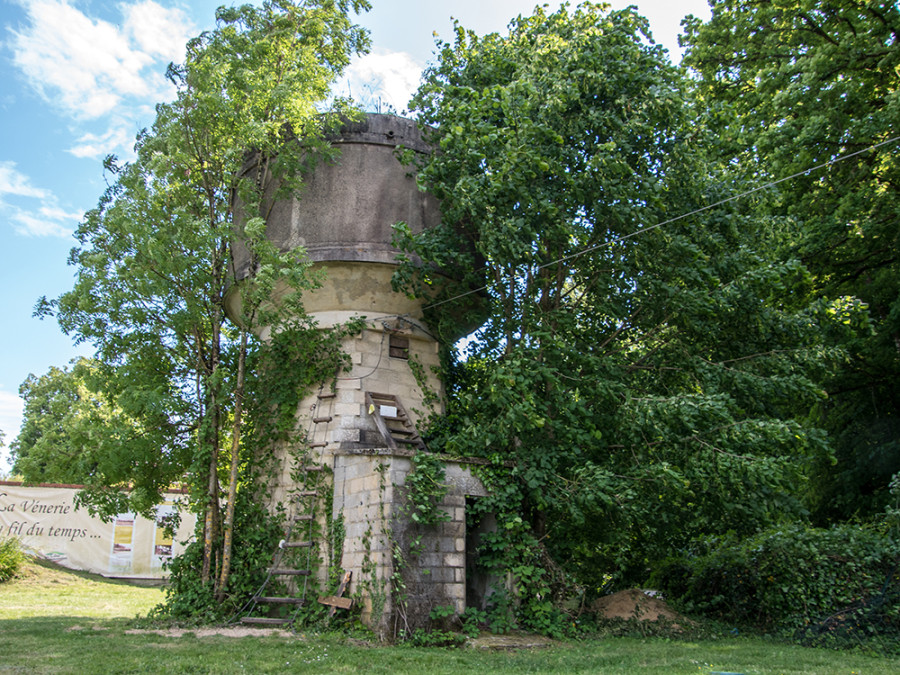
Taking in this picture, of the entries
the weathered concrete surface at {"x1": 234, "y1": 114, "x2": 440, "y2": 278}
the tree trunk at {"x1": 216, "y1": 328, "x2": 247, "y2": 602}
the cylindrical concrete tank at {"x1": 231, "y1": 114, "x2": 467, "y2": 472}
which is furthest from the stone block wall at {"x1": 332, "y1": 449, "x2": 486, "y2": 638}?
the weathered concrete surface at {"x1": 234, "y1": 114, "x2": 440, "y2": 278}

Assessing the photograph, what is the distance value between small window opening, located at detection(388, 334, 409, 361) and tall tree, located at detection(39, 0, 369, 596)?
177 cm

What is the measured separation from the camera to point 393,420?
11141 millimetres

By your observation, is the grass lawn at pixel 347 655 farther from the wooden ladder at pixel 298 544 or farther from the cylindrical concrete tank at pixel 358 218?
the cylindrical concrete tank at pixel 358 218

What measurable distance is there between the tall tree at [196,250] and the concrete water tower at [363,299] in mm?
525

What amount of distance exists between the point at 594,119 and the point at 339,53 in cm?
558

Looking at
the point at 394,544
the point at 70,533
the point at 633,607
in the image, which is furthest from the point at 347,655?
the point at 70,533

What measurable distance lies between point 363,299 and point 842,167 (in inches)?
364

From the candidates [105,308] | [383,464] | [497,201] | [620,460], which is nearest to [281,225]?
[105,308]

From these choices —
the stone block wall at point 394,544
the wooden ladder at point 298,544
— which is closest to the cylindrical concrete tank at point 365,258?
the wooden ladder at point 298,544

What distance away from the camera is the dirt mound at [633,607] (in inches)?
416

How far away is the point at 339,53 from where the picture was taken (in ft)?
43.3

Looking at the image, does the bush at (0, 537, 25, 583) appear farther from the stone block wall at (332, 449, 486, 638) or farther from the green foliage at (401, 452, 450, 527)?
the green foliage at (401, 452, 450, 527)

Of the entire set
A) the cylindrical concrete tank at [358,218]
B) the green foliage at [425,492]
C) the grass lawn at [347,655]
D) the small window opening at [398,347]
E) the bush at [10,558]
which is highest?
the cylindrical concrete tank at [358,218]

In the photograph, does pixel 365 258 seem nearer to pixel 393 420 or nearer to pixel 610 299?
pixel 393 420
